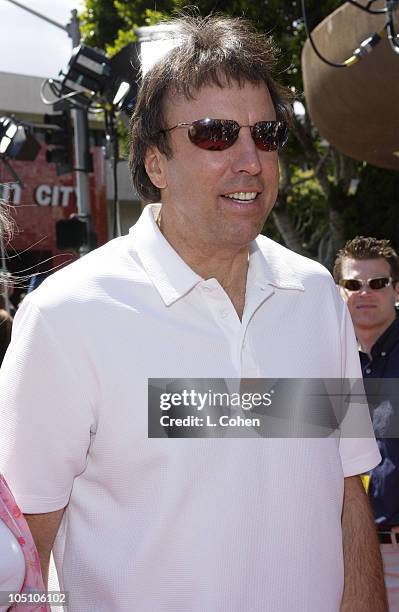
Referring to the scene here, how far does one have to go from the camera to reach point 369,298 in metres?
4.21

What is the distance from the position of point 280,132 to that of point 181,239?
346mm

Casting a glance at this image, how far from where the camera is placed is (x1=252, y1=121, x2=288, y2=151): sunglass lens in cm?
201

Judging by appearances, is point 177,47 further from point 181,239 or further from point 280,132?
point 181,239

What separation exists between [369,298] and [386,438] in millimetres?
950

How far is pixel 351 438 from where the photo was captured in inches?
83.3

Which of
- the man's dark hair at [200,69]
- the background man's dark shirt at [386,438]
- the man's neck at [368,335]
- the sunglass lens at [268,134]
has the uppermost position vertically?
the man's dark hair at [200,69]

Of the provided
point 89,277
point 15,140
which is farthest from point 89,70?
point 89,277

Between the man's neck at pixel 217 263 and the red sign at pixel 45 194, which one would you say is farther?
the red sign at pixel 45 194

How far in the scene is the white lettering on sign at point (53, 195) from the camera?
72.2 ft

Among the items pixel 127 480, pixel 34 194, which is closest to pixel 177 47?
pixel 127 480

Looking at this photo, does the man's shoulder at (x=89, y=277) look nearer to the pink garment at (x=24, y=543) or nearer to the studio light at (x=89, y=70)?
the pink garment at (x=24, y=543)

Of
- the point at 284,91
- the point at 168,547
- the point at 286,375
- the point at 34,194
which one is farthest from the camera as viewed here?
the point at 34,194

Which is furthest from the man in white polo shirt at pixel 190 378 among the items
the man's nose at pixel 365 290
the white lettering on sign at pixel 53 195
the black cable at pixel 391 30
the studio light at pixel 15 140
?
the white lettering on sign at pixel 53 195

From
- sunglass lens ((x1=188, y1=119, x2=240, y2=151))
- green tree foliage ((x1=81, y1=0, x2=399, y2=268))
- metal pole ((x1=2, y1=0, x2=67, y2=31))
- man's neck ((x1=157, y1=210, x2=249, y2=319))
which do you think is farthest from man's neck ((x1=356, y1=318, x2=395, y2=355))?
green tree foliage ((x1=81, y1=0, x2=399, y2=268))
